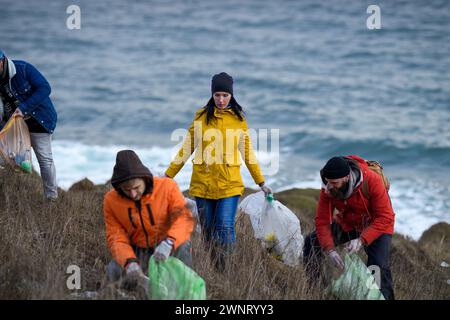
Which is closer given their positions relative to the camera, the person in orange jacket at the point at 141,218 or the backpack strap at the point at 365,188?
the person in orange jacket at the point at 141,218

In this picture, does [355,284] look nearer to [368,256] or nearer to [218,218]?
[368,256]

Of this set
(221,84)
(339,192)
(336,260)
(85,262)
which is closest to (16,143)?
(85,262)

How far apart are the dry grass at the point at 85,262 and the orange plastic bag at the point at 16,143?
1.41 ft

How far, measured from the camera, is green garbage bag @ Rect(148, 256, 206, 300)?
4129mm

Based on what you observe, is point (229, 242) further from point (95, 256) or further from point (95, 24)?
point (95, 24)

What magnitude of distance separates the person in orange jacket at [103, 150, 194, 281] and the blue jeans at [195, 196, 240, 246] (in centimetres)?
95

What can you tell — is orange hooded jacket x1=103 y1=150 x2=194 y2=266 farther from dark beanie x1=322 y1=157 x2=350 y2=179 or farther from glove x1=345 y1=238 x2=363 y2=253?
glove x1=345 y1=238 x2=363 y2=253

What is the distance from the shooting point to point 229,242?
213 inches

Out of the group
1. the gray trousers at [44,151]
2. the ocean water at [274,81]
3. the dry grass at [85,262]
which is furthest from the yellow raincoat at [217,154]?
the ocean water at [274,81]

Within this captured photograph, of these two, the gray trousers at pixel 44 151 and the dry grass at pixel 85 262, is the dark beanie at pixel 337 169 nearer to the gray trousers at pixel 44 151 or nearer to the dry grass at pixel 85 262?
the dry grass at pixel 85 262

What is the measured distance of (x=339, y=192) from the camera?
16.3 feet

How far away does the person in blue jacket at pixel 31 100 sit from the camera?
618cm

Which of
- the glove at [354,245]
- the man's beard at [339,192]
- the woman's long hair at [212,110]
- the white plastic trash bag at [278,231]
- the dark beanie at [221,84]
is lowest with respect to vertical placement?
the white plastic trash bag at [278,231]
